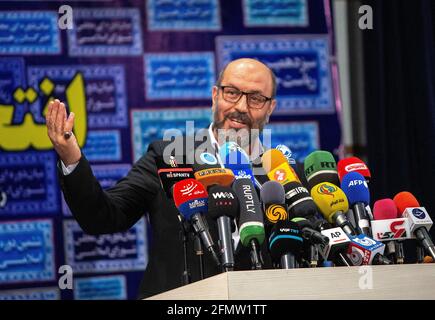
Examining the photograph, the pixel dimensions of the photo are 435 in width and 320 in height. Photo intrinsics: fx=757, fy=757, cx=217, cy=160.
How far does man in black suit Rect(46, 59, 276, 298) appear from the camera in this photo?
2172 millimetres

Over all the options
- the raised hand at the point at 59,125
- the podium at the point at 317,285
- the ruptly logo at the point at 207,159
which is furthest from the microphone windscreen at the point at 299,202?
the raised hand at the point at 59,125

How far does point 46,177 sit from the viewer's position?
4098mm

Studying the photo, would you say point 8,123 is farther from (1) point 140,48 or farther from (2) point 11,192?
(1) point 140,48

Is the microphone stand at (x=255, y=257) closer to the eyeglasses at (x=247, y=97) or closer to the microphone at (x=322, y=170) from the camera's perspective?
the microphone at (x=322, y=170)

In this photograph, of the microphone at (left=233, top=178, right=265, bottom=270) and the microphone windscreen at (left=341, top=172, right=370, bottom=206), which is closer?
the microphone at (left=233, top=178, right=265, bottom=270)

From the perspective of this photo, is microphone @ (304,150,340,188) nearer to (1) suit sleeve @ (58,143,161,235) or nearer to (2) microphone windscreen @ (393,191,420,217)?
(2) microphone windscreen @ (393,191,420,217)

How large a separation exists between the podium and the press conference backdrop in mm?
2490

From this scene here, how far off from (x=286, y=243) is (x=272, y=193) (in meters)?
0.22

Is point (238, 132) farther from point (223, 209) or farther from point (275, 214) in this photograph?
point (223, 209)

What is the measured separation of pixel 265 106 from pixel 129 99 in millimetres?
1516

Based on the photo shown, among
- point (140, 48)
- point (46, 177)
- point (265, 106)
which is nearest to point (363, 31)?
point (140, 48)

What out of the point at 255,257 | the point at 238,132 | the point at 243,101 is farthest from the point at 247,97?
the point at 255,257

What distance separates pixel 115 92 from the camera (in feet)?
13.7

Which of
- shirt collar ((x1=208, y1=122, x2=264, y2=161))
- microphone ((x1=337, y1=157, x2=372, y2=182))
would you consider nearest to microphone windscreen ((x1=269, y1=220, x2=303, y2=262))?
microphone ((x1=337, y1=157, x2=372, y2=182))
